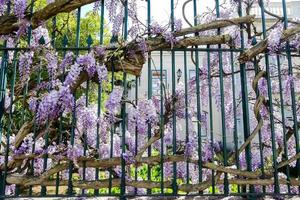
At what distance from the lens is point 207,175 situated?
12.0ft

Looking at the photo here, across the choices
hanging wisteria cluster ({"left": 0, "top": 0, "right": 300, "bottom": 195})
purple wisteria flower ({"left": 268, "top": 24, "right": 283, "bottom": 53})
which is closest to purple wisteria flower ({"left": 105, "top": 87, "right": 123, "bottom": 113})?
hanging wisteria cluster ({"left": 0, "top": 0, "right": 300, "bottom": 195})

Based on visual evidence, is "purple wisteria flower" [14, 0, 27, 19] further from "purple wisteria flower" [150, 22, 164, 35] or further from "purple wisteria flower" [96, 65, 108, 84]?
"purple wisteria flower" [150, 22, 164, 35]

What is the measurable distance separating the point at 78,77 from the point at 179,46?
3.03ft

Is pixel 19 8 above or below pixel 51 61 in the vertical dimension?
above

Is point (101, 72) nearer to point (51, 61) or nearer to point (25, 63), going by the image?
point (51, 61)

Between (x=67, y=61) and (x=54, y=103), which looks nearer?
(x=54, y=103)

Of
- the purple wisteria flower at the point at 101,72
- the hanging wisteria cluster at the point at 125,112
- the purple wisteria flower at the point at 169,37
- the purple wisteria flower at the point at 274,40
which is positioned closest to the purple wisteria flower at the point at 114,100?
the hanging wisteria cluster at the point at 125,112

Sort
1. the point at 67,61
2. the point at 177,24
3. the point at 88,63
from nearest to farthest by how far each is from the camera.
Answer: the point at 88,63 < the point at 67,61 < the point at 177,24

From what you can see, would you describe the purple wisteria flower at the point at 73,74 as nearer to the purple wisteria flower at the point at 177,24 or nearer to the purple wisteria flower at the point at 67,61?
the purple wisteria flower at the point at 67,61

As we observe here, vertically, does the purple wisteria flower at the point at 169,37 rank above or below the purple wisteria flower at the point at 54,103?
above

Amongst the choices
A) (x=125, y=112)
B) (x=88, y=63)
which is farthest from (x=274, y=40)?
(x=88, y=63)

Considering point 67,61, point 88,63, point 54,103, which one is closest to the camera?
point 54,103

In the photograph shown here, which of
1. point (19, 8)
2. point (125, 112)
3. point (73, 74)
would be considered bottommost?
point (125, 112)

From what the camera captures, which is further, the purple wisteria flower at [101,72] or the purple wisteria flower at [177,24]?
the purple wisteria flower at [177,24]
